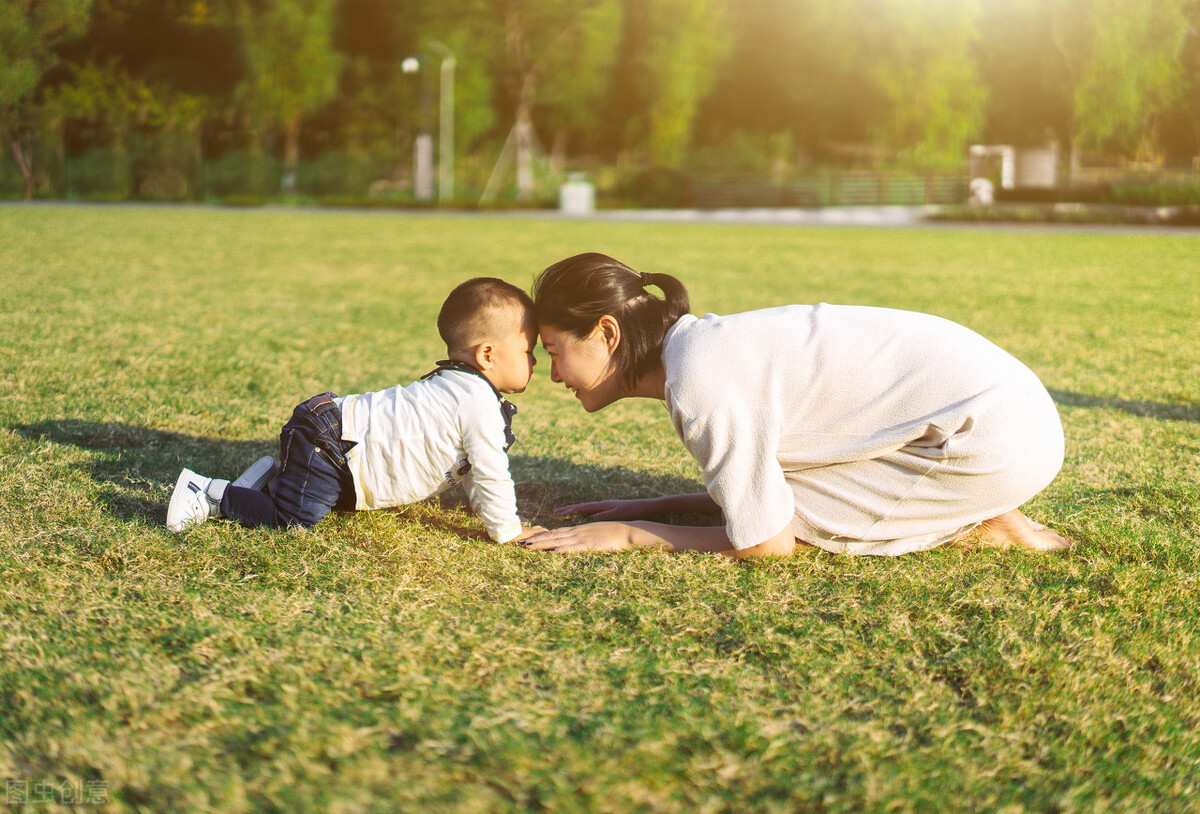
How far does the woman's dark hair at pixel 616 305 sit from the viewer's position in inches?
103

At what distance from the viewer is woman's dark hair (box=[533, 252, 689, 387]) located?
2.62 meters

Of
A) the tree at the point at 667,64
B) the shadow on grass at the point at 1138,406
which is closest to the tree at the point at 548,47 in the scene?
the tree at the point at 667,64

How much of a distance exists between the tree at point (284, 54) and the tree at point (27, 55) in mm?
5249

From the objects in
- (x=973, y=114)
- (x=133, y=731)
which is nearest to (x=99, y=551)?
(x=133, y=731)

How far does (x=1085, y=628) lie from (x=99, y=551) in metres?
2.43

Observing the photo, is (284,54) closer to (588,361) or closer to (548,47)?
(548,47)

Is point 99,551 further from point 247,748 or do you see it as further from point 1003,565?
point 1003,565

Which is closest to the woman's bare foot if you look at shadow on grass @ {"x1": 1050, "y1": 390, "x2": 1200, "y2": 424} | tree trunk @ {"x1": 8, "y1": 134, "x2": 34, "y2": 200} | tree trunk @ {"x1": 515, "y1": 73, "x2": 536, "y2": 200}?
shadow on grass @ {"x1": 1050, "y1": 390, "x2": 1200, "y2": 424}

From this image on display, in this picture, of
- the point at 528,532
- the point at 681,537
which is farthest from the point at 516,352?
the point at 681,537

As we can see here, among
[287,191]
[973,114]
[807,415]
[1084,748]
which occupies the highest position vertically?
[973,114]

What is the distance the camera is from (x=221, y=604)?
2391 mm

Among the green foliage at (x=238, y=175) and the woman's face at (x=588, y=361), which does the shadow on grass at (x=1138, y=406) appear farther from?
the green foliage at (x=238, y=175)

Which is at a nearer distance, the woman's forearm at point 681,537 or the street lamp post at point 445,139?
the woman's forearm at point 681,537

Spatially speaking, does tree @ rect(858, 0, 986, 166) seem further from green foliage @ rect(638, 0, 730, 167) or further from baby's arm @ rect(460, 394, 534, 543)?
baby's arm @ rect(460, 394, 534, 543)
